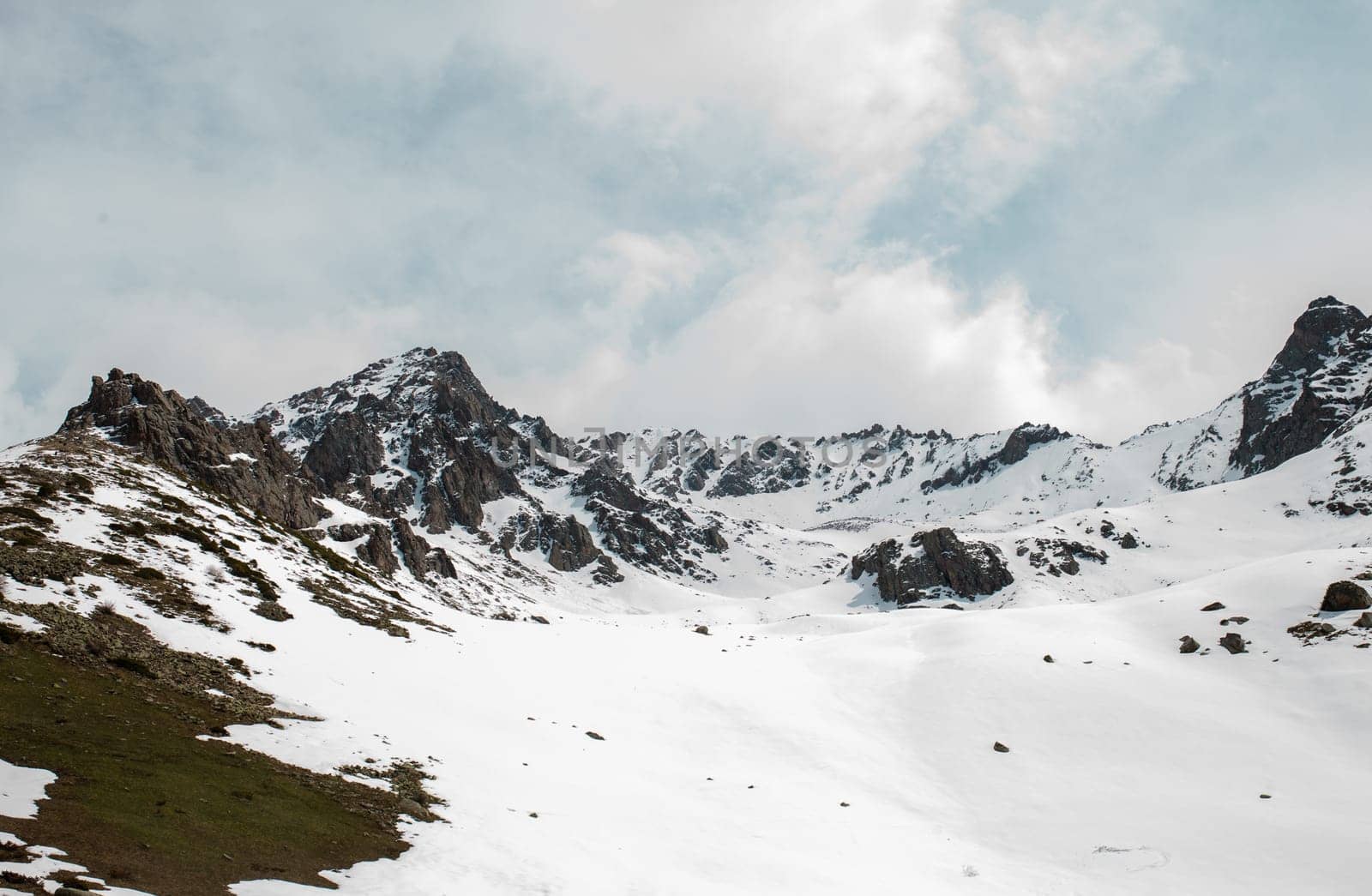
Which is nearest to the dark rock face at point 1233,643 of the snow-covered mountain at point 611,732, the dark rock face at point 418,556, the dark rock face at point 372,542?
the snow-covered mountain at point 611,732

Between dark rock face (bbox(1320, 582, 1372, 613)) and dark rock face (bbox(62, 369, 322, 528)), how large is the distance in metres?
80.7

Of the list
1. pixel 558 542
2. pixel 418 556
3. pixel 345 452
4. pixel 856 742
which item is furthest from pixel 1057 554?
pixel 345 452

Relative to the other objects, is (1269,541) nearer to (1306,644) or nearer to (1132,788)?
(1306,644)

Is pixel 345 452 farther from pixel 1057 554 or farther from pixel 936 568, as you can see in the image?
pixel 1057 554

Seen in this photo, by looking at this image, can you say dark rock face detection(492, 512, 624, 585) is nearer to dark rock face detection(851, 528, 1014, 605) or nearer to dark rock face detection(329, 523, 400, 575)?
dark rock face detection(329, 523, 400, 575)

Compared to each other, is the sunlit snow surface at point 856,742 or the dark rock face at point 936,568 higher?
the dark rock face at point 936,568

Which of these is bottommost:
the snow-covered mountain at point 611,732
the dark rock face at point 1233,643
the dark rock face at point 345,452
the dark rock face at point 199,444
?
the snow-covered mountain at point 611,732

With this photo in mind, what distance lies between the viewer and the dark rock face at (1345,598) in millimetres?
35625

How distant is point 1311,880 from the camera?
19.2 meters

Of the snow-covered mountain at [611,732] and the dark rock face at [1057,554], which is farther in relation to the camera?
the dark rock face at [1057,554]

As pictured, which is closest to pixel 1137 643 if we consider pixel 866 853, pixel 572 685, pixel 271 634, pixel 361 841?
pixel 866 853

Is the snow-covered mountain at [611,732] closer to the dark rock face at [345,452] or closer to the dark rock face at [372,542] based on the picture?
the dark rock face at [372,542]

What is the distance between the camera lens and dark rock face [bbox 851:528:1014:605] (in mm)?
128125

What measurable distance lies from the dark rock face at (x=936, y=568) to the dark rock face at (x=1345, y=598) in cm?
9278
